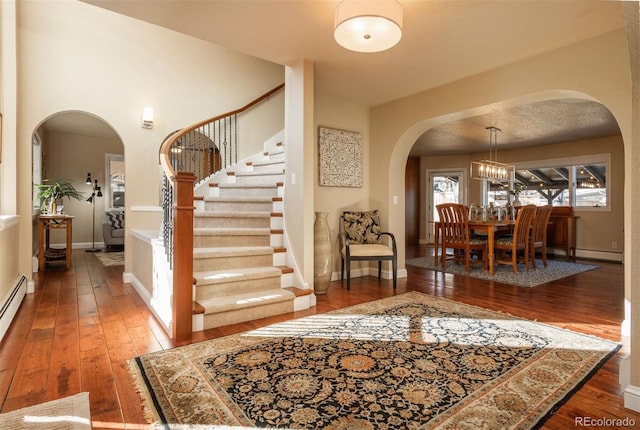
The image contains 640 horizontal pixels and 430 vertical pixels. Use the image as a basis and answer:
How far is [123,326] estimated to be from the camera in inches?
104

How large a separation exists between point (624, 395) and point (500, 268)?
12.7 feet

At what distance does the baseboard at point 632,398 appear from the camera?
1.55 metres

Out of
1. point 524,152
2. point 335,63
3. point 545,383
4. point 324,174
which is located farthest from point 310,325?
point 524,152

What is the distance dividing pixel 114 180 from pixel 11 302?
6.06 meters

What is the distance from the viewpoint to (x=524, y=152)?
7645 mm

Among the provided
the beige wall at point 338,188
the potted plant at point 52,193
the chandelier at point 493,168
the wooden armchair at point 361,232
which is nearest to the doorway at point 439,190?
the chandelier at point 493,168

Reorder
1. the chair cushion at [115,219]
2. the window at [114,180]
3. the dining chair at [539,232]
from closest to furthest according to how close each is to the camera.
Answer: the dining chair at [539,232] < the chair cushion at [115,219] < the window at [114,180]

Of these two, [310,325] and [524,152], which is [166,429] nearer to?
[310,325]

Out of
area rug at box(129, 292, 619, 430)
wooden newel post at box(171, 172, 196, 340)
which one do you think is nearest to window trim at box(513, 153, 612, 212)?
area rug at box(129, 292, 619, 430)

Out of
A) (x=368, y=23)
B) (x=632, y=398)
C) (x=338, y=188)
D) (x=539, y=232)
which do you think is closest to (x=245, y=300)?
(x=338, y=188)

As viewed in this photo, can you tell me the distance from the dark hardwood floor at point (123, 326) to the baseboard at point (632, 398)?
0.04 m

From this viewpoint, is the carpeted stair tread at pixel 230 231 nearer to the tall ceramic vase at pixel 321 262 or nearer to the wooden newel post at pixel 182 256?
the tall ceramic vase at pixel 321 262

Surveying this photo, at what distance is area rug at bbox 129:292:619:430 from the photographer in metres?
1.49

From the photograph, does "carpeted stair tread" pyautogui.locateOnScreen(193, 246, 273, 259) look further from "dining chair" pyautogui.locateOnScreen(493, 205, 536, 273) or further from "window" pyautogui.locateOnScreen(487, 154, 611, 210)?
"window" pyautogui.locateOnScreen(487, 154, 611, 210)
